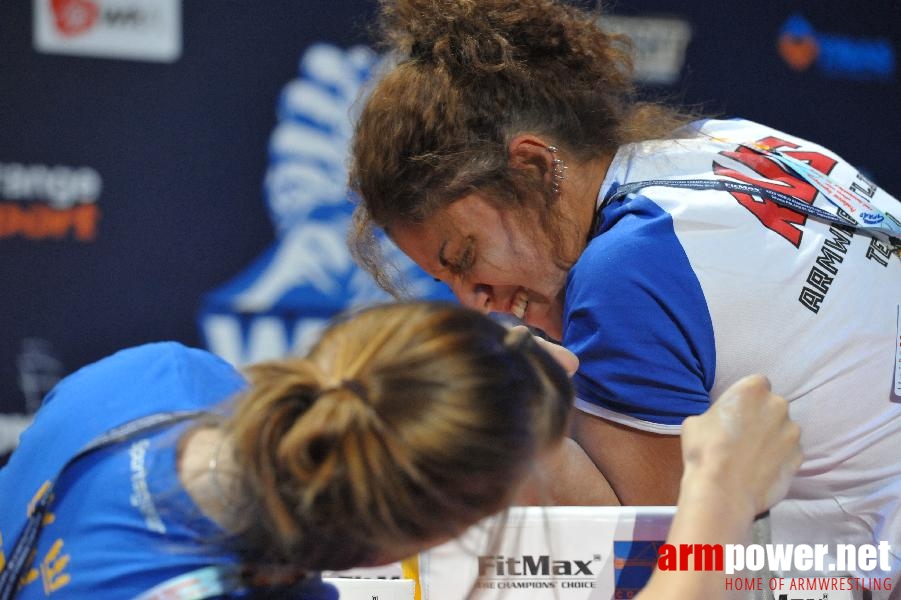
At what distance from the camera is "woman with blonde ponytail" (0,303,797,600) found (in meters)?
0.78

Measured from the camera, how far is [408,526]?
81 cm

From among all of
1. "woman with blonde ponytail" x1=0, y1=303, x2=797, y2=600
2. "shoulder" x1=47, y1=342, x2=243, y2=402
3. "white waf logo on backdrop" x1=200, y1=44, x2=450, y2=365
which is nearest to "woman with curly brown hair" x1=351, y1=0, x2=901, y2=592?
"woman with blonde ponytail" x1=0, y1=303, x2=797, y2=600

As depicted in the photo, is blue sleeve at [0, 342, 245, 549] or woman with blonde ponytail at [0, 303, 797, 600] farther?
blue sleeve at [0, 342, 245, 549]

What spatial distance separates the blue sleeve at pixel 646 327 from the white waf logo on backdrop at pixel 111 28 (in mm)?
1773

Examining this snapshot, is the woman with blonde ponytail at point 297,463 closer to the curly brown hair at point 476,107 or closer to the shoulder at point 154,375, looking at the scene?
the shoulder at point 154,375

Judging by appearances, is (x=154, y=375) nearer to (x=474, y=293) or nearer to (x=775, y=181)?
(x=474, y=293)

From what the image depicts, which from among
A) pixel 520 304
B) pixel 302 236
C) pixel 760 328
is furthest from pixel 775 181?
pixel 302 236

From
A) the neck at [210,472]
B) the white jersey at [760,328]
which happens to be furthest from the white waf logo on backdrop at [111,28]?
the neck at [210,472]

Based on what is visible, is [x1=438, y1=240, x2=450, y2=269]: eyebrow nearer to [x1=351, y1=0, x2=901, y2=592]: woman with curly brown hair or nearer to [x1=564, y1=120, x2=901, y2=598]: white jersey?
[x1=351, y1=0, x2=901, y2=592]: woman with curly brown hair

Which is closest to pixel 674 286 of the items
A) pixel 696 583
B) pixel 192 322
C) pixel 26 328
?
pixel 696 583

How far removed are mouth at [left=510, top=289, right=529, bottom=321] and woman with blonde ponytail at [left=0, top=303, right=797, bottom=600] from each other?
1.70 feet

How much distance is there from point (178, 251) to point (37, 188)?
1.23 feet

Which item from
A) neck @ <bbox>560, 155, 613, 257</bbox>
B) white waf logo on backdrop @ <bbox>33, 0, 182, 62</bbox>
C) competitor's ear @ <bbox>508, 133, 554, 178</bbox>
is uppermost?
white waf logo on backdrop @ <bbox>33, 0, 182, 62</bbox>

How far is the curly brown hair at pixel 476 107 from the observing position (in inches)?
52.6
